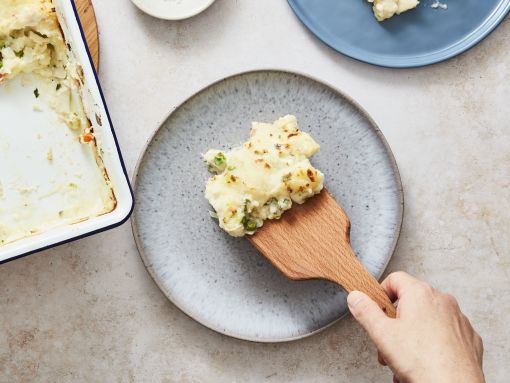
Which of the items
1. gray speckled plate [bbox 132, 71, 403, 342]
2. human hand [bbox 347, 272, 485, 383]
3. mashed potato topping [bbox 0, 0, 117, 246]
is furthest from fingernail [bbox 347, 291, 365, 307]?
mashed potato topping [bbox 0, 0, 117, 246]

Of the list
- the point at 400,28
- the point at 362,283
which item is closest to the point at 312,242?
the point at 362,283

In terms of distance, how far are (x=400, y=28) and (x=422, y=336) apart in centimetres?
76

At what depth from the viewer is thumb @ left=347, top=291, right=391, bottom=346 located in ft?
4.30

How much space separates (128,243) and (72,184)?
22 centimetres

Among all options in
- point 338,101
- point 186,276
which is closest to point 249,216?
point 186,276

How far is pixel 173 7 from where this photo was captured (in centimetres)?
157

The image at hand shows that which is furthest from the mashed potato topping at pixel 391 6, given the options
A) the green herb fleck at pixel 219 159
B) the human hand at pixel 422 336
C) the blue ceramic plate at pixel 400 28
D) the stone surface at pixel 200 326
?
the human hand at pixel 422 336

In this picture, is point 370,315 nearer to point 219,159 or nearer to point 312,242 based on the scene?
point 312,242

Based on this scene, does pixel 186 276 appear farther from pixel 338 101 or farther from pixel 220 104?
pixel 338 101

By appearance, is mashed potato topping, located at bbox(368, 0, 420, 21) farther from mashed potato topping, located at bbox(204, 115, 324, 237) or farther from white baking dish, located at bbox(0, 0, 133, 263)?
white baking dish, located at bbox(0, 0, 133, 263)

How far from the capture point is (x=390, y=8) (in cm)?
155

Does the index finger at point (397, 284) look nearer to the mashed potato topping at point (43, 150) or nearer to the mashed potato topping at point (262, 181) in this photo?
the mashed potato topping at point (262, 181)

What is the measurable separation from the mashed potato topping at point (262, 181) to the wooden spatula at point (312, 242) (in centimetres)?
3

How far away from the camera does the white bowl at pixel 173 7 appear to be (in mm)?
1555
